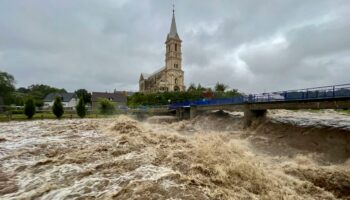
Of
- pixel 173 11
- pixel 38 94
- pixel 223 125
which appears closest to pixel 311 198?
pixel 223 125

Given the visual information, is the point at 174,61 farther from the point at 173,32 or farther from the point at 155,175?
the point at 155,175

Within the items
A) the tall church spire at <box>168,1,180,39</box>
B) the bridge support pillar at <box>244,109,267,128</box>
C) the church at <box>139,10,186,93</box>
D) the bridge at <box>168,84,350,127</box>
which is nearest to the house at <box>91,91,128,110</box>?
the church at <box>139,10,186,93</box>

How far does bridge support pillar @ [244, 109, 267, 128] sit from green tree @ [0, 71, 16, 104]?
246ft

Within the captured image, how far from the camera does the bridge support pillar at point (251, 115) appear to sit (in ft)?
84.8

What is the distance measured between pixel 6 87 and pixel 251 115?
75999 mm

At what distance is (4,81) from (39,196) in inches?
3253

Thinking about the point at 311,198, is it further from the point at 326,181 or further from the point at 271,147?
the point at 271,147

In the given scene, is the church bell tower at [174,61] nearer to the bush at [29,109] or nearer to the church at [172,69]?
the church at [172,69]

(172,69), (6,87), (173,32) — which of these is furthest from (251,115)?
(173,32)

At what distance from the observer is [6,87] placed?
72500 millimetres

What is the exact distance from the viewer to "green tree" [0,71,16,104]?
2820 inches

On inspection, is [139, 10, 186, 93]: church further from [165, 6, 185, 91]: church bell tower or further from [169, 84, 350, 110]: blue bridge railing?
[169, 84, 350, 110]: blue bridge railing

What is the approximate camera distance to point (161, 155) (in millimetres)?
A: 10375

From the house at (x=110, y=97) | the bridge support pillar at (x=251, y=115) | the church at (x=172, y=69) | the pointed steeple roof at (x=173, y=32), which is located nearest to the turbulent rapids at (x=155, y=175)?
the bridge support pillar at (x=251, y=115)
